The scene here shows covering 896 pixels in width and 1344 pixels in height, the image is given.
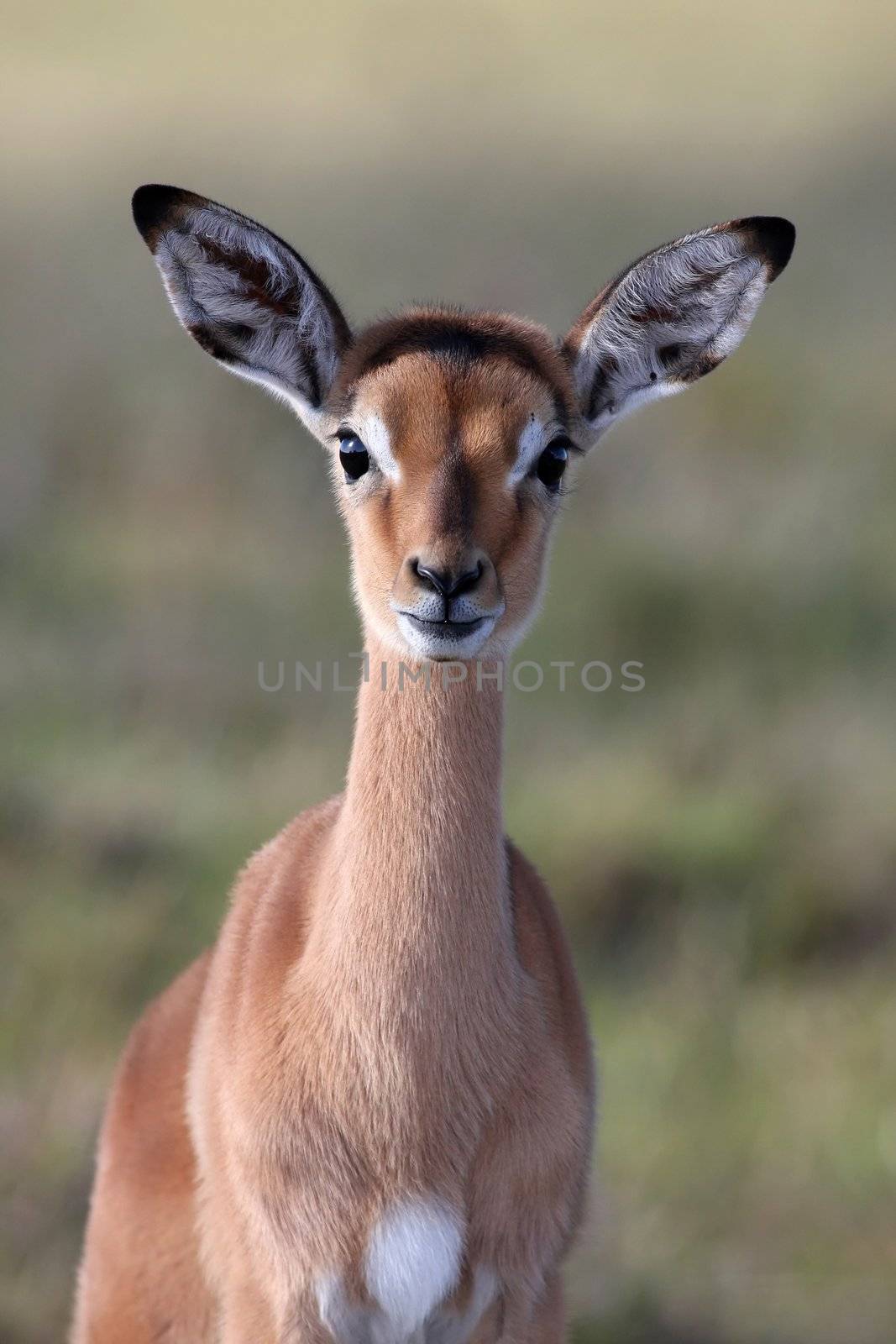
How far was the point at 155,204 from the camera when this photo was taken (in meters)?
4.23

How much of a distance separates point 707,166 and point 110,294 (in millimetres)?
6306

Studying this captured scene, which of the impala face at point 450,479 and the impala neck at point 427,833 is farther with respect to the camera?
the impala neck at point 427,833

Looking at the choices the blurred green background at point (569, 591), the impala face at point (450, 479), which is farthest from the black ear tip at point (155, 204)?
the blurred green background at point (569, 591)

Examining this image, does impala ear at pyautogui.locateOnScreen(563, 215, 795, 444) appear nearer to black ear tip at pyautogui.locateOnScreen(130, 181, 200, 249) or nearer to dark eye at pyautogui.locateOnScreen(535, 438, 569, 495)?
dark eye at pyautogui.locateOnScreen(535, 438, 569, 495)

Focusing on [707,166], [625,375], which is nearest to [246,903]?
[625,375]

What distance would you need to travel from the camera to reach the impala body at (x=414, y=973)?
3969 mm

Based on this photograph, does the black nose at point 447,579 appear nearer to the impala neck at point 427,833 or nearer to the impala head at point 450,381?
the impala head at point 450,381

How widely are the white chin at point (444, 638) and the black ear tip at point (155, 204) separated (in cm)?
111

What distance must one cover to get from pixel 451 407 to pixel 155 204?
824mm

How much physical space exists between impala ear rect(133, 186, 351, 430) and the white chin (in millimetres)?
899

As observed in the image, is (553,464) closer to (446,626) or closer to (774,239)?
(446,626)

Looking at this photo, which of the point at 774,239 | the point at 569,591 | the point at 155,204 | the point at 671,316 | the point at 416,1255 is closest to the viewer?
the point at 416,1255

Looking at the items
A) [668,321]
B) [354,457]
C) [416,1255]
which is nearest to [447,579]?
[354,457]

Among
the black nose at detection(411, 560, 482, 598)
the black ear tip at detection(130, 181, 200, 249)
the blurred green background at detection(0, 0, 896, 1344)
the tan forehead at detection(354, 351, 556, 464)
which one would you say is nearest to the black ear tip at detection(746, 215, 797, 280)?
the tan forehead at detection(354, 351, 556, 464)
